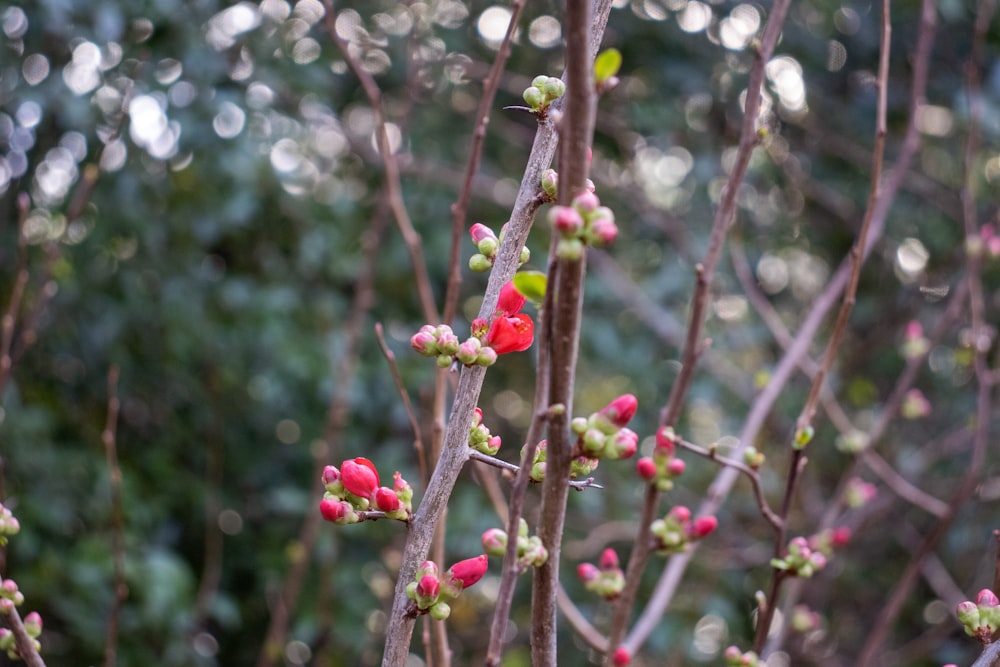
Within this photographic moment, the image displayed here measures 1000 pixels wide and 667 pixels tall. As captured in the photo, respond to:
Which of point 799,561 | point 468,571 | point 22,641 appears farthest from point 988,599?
point 22,641

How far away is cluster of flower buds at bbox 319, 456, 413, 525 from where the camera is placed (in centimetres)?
60

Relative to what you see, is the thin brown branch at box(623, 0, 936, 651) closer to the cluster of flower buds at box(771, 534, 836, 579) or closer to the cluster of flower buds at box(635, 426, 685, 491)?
the cluster of flower buds at box(771, 534, 836, 579)

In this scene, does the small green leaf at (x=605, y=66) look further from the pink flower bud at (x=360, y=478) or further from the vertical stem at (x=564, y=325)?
the pink flower bud at (x=360, y=478)

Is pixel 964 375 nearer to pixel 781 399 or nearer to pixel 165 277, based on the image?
pixel 781 399

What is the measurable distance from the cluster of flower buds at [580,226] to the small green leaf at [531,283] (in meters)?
0.05

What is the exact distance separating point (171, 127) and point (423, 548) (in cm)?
163

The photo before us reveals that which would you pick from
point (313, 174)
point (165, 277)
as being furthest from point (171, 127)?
point (313, 174)

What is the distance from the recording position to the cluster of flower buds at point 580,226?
434 millimetres

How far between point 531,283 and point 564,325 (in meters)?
0.06

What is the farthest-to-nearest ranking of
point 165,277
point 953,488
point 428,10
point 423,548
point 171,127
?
point 953,488 < point 428,10 < point 165,277 < point 171,127 < point 423,548

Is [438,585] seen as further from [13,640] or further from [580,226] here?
[13,640]

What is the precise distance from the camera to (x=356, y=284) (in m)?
2.33

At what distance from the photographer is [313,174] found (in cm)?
251

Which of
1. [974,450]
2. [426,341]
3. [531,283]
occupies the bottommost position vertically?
[974,450]
